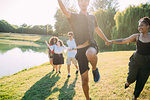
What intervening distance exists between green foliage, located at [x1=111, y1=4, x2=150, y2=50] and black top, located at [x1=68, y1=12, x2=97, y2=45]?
18.5 metres

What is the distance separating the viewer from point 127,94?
348 centimetres

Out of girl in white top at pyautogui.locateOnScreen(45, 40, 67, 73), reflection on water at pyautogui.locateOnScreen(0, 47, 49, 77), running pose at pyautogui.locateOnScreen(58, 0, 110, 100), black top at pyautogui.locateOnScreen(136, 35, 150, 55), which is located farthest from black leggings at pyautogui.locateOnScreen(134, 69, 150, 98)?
reflection on water at pyautogui.locateOnScreen(0, 47, 49, 77)

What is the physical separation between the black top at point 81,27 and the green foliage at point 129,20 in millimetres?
18477

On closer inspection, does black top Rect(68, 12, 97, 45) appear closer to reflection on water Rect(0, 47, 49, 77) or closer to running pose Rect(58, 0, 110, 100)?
running pose Rect(58, 0, 110, 100)

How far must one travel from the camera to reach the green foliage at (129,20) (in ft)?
57.9

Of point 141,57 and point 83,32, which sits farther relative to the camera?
point 141,57

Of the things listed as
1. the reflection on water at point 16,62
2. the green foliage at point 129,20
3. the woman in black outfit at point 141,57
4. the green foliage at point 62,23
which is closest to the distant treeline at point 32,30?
the green foliage at point 62,23

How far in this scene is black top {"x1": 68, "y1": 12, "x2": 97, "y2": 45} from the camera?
92.0 inches

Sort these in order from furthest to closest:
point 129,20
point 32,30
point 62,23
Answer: point 32,30
point 62,23
point 129,20

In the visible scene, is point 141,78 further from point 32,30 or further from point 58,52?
point 32,30

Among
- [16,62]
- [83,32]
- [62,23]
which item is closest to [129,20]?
[16,62]

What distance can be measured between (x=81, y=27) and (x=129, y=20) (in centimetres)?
1885

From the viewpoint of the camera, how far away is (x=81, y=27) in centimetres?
234

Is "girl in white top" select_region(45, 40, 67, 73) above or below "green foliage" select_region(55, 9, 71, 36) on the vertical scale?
below
